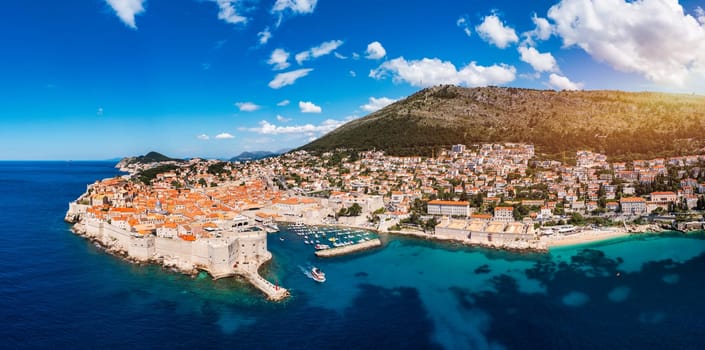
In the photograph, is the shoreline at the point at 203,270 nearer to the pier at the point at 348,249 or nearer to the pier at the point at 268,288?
the pier at the point at 268,288

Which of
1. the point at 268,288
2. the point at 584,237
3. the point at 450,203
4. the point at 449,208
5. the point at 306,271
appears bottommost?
the point at 306,271

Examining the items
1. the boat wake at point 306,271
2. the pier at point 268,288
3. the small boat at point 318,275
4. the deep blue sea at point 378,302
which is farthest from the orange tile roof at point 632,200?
the pier at point 268,288

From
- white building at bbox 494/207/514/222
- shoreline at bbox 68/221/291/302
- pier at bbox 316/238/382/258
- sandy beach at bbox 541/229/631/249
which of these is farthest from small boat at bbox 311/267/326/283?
white building at bbox 494/207/514/222

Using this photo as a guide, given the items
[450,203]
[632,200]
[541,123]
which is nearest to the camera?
[632,200]

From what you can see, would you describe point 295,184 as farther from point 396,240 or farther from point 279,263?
point 279,263

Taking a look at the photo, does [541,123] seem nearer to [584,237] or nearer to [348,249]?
[584,237]

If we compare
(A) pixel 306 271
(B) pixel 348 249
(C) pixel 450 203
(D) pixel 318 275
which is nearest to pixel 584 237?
(C) pixel 450 203

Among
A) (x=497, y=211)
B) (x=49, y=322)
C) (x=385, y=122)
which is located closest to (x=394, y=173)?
(x=497, y=211)
